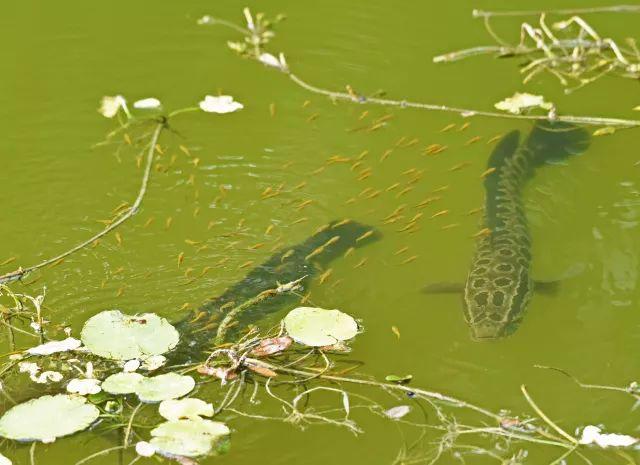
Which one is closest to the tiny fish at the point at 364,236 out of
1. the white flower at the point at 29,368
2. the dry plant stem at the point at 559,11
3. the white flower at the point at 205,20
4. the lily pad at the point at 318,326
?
the lily pad at the point at 318,326

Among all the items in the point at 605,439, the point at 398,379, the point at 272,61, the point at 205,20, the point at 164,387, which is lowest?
the point at 605,439

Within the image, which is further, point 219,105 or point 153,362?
point 219,105

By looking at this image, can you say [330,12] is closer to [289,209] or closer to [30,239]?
[289,209]

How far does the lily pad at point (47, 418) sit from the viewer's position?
12.0 ft

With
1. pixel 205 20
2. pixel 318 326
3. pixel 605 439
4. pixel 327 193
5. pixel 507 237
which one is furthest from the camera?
pixel 205 20

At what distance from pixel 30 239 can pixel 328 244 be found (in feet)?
5.39

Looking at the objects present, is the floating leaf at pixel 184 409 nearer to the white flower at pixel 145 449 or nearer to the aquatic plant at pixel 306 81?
the white flower at pixel 145 449

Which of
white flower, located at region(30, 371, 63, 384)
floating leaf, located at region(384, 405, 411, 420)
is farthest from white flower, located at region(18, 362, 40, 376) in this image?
floating leaf, located at region(384, 405, 411, 420)

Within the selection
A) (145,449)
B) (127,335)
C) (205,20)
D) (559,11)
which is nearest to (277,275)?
(127,335)

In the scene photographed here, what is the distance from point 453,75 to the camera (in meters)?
6.66

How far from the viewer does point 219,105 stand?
6.04m

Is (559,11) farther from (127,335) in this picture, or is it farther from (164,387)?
(164,387)

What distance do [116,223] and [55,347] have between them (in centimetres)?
93

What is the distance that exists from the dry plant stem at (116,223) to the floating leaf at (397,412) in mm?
1681
